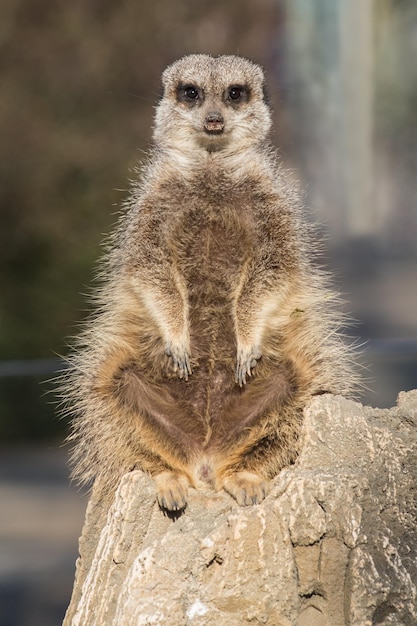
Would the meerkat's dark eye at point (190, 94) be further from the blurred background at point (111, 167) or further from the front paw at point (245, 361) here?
the blurred background at point (111, 167)

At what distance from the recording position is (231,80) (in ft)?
11.2

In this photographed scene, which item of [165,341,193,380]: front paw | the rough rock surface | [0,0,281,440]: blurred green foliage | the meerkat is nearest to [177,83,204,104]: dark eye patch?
the meerkat

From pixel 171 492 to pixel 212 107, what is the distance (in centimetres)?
123

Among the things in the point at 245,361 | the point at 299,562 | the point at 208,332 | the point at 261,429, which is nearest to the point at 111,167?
the point at 208,332

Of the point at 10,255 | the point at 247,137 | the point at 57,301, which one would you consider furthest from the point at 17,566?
the point at 10,255

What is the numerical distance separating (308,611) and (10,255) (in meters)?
7.73

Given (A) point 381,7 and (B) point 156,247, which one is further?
(A) point 381,7

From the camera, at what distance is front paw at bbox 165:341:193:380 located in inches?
117

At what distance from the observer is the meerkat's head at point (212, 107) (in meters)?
3.29

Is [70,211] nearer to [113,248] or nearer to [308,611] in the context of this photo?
[113,248]

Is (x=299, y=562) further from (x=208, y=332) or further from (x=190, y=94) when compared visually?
(x=190, y=94)

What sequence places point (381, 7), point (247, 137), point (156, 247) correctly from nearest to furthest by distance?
point (156, 247)
point (247, 137)
point (381, 7)

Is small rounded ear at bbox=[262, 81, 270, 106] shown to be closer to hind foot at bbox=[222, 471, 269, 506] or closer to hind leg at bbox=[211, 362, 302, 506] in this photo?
hind leg at bbox=[211, 362, 302, 506]

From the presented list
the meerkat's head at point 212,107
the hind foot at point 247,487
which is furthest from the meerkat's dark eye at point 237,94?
the hind foot at point 247,487
